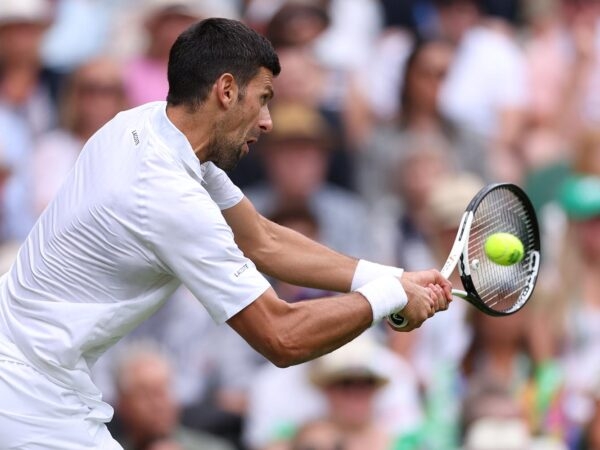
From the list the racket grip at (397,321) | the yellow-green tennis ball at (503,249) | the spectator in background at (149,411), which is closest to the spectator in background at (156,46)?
the spectator in background at (149,411)

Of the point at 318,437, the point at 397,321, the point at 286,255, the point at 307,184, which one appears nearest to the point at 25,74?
the point at 307,184

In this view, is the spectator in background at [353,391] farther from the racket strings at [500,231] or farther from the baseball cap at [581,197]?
the racket strings at [500,231]

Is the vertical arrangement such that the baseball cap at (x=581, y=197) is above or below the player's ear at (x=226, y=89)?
below

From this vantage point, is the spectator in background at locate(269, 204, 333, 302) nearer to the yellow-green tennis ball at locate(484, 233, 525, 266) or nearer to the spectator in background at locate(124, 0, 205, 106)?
the spectator in background at locate(124, 0, 205, 106)

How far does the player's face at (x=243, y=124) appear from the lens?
5035 mm

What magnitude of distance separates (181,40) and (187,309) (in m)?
4.18

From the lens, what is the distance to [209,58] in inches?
196

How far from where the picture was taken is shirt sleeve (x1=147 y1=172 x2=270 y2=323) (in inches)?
189

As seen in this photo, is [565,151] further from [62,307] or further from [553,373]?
[62,307]

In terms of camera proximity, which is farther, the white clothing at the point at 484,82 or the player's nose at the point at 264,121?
the white clothing at the point at 484,82

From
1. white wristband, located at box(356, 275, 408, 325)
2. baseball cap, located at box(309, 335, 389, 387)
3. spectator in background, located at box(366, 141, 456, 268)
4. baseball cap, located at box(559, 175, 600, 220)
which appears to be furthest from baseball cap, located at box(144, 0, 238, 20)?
white wristband, located at box(356, 275, 408, 325)

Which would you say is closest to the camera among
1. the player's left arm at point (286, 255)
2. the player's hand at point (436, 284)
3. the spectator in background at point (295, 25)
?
the player's hand at point (436, 284)

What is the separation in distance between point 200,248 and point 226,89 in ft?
1.84

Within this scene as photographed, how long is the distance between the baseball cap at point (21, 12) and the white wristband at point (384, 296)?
18.3ft
